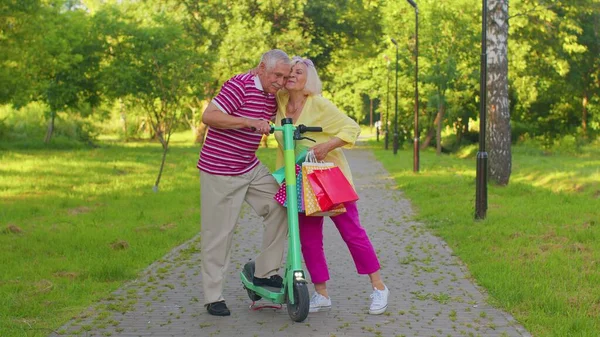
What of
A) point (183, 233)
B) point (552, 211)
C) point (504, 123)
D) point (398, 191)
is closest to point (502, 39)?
point (504, 123)

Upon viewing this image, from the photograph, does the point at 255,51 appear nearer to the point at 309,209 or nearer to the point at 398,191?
the point at 398,191

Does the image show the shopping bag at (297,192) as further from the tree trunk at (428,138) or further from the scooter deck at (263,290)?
the tree trunk at (428,138)

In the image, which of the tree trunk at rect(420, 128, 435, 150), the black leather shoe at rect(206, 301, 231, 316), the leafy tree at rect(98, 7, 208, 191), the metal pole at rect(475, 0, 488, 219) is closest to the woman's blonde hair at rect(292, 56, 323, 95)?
the black leather shoe at rect(206, 301, 231, 316)

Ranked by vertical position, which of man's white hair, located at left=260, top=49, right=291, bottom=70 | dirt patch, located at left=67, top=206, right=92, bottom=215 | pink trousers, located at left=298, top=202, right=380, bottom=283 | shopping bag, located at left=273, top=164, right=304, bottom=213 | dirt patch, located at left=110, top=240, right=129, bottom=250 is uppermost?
man's white hair, located at left=260, top=49, right=291, bottom=70

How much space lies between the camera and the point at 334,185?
616 cm

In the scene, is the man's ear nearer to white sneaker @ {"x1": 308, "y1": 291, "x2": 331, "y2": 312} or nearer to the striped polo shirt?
the striped polo shirt

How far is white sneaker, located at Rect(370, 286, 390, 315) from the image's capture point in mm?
6504

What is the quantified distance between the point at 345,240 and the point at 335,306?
583 millimetres

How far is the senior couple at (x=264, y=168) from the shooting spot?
6160mm

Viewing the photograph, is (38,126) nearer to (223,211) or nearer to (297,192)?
(223,211)

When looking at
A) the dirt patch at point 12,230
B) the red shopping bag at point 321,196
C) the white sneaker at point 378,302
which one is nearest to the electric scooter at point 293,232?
the red shopping bag at point 321,196

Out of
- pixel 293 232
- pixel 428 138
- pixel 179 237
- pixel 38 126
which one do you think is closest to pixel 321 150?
pixel 293 232

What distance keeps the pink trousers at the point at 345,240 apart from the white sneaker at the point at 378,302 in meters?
0.17

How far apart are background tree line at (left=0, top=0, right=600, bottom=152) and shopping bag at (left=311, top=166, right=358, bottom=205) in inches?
851
